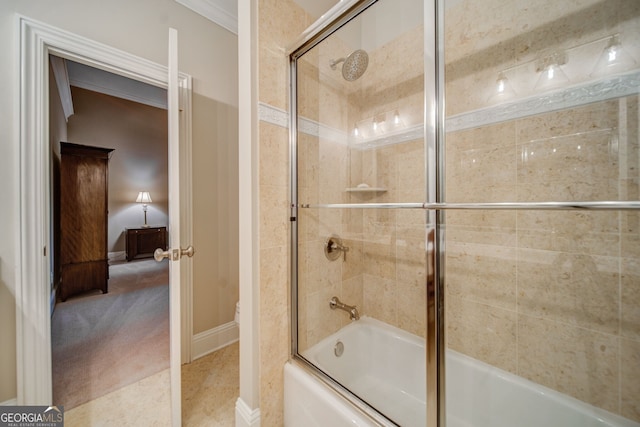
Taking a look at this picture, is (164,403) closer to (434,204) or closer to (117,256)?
(434,204)

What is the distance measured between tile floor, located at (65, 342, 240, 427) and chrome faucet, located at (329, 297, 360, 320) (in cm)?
82

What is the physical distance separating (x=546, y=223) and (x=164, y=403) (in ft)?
7.35

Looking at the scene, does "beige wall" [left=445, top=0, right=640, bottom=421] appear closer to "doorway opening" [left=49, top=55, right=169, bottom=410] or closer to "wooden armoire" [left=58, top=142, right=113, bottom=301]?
"doorway opening" [left=49, top=55, right=169, bottom=410]

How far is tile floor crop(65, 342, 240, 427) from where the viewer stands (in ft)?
4.24

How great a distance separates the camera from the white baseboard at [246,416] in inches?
44.8

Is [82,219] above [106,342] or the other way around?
above

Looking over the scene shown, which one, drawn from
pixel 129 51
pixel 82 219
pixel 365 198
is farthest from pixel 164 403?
pixel 82 219

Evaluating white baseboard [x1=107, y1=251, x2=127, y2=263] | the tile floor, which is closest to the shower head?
the tile floor

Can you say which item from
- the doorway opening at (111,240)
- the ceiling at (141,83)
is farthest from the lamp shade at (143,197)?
the ceiling at (141,83)

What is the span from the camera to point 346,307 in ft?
4.98

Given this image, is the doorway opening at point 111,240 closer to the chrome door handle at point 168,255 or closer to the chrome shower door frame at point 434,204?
the chrome door handle at point 168,255

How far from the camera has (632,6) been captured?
86 cm

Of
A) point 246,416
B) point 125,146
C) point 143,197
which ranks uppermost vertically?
point 125,146

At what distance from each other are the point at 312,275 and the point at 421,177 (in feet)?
2.81
